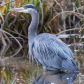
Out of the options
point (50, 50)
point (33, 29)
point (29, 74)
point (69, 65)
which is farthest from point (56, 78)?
point (33, 29)

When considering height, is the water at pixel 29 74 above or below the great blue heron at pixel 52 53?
below

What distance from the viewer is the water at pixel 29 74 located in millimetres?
3856

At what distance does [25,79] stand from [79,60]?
63.5 inches

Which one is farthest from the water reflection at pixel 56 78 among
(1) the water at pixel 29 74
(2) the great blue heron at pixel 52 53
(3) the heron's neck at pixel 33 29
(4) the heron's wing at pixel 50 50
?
(3) the heron's neck at pixel 33 29

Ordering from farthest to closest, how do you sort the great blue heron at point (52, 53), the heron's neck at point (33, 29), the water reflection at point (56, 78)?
1. the heron's neck at point (33, 29)
2. the great blue heron at point (52, 53)
3. the water reflection at point (56, 78)

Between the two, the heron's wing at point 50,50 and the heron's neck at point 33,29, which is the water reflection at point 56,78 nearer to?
the heron's wing at point 50,50

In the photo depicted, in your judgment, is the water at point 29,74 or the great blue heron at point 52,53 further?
the great blue heron at point 52,53

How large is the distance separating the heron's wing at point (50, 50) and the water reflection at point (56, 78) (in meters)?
0.23

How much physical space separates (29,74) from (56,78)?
0.56m

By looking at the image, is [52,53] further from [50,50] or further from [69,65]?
[69,65]

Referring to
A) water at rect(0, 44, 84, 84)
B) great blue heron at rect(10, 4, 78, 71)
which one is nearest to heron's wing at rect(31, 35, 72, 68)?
great blue heron at rect(10, 4, 78, 71)

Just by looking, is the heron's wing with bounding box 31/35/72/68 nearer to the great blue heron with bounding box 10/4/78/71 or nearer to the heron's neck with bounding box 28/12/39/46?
the great blue heron with bounding box 10/4/78/71

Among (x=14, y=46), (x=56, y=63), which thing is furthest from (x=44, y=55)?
(x=14, y=46)

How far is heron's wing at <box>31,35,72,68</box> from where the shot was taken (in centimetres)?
437
